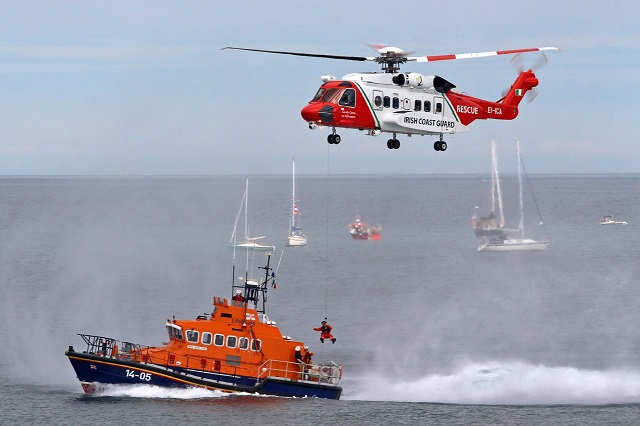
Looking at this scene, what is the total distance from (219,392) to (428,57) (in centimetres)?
1835

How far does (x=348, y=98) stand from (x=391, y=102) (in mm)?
1700

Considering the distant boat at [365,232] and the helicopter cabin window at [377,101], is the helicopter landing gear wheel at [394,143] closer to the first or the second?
the helicopter cabin window at [377,101]

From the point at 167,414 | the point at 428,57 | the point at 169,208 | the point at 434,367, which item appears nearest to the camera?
the point at 428,57

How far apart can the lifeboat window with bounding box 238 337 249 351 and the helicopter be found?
1192cm

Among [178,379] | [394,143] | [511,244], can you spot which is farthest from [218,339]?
[511,244]

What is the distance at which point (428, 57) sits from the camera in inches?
1374

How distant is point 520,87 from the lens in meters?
41.3

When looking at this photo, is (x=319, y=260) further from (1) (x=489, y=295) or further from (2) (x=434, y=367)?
(2) (x=434, y=367)

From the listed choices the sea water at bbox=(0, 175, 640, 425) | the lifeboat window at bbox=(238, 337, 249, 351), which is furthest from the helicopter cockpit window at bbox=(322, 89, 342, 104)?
the sea water at bbox=(0, 175, 640, 425)

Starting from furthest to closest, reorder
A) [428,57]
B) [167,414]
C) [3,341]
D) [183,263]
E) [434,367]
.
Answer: [183,263] < [3,341] < [434,367] < [167,414] < [428,57]

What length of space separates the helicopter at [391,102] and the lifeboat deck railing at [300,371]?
41.1 ft

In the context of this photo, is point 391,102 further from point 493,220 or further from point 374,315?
point 493,220

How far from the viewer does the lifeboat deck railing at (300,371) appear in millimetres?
44250

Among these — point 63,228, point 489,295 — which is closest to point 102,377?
point 489,295
